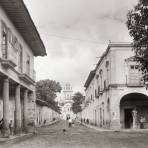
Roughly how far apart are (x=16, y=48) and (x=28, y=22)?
1911mm

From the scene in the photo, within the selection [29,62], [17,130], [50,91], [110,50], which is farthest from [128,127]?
[50,91]

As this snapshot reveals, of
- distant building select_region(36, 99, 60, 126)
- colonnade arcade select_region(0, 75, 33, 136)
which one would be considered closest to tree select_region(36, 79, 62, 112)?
distant building select_region(36, 99, 60, 126)

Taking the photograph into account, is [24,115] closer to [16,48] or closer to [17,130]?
[17,130]

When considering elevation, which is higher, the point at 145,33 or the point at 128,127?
the point at 145,33

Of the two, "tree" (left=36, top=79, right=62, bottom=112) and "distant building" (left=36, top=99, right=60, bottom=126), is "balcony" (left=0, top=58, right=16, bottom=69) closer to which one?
"distant building" (left=36, top=99, right=60, bottom=126)

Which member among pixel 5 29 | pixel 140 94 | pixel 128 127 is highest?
pixel 5 29

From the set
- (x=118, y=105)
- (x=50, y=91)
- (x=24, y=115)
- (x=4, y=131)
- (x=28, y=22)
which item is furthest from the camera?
(x=50, y=91)

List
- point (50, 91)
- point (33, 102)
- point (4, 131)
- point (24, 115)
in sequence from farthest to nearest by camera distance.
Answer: point (50, 91)
point (33, 102)
point (24, 115)
point (4, 131)

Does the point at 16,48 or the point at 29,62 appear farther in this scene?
the point at 29,62

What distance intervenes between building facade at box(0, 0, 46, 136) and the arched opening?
919 centimetres

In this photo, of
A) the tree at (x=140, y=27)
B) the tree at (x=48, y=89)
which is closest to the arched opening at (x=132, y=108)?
the tree at (x=140, y=27)

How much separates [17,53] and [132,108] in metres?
16.4

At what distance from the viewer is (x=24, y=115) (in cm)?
2880

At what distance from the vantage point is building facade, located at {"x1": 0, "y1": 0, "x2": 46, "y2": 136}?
66.4 ft
